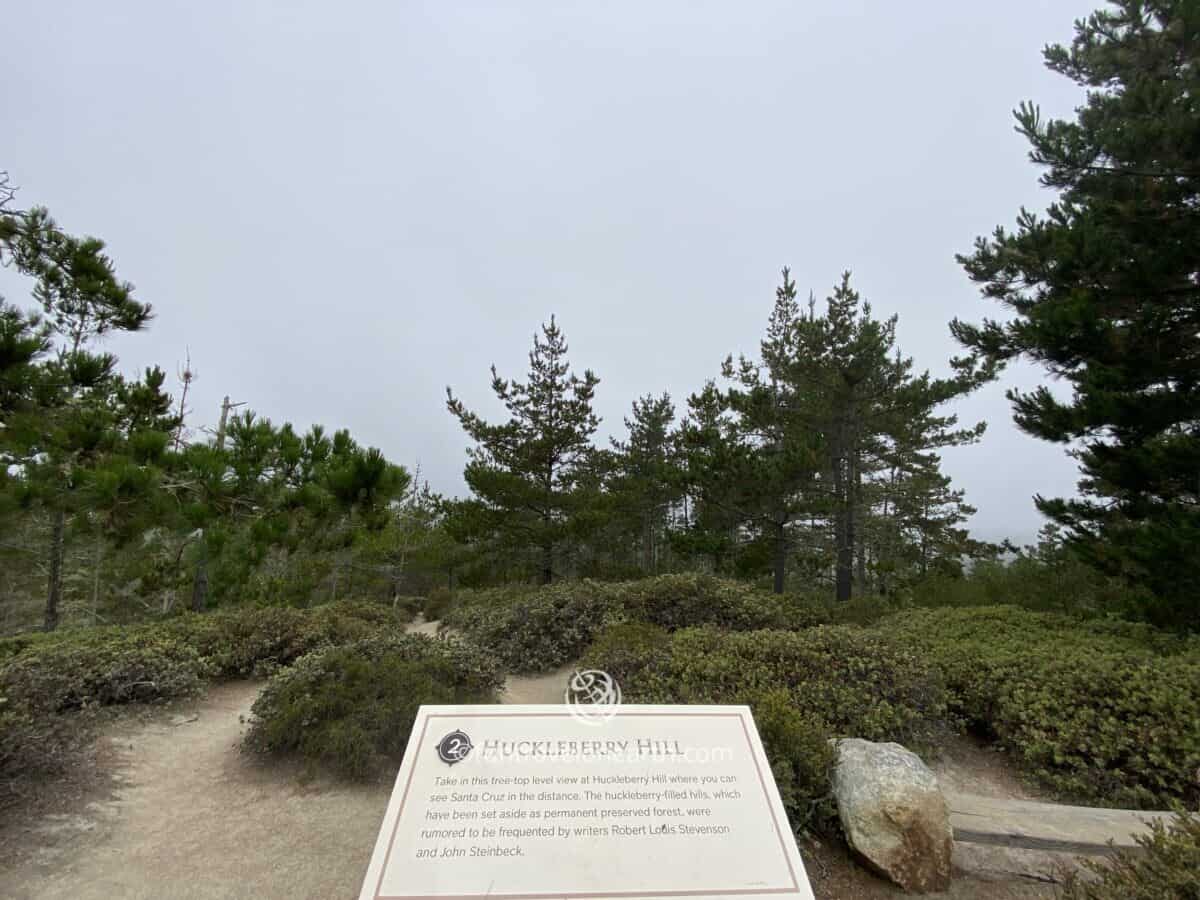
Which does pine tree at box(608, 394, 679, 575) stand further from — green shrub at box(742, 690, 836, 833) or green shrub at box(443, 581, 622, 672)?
green shrub at box(742, 690, 836, 833)

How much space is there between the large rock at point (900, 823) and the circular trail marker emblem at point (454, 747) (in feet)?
7.08

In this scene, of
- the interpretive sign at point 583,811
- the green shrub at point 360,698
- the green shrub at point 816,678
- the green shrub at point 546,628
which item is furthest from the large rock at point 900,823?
the green shrub at point 546,628

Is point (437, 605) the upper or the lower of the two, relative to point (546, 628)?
lower

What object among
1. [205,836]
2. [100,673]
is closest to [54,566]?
[100,673]

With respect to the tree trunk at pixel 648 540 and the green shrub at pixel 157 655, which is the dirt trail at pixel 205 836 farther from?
the tree trunk at pixel 648 540

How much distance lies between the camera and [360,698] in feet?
13.8

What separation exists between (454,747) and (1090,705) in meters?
5.04

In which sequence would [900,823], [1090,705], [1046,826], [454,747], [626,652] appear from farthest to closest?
[626,652], [1090,705], [1046,826], [900,823], [454,747]

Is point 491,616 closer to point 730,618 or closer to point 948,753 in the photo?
point 730,618

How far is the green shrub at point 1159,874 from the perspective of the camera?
71.3 inches

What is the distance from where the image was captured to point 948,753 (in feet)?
13.9

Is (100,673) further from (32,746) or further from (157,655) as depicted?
(32,746)

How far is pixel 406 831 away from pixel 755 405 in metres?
11.2

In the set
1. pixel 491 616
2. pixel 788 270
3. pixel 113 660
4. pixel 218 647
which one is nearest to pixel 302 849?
pixel 113 660
